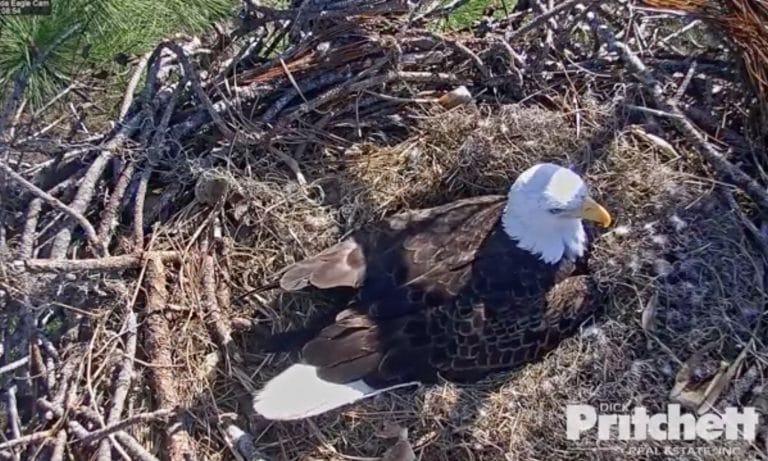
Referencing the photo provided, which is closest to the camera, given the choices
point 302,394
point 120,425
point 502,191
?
point 120,425

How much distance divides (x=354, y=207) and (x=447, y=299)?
18.5 inches

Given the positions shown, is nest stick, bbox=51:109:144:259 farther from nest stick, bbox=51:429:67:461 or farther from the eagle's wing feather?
the eagle's wing feather

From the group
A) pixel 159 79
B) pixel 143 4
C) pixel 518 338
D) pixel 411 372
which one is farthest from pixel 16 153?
pixel 518 338

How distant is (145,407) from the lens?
2.37m

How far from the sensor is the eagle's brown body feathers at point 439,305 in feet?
7.68

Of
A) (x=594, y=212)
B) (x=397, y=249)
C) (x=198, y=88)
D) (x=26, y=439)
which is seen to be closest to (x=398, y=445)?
(x=397, y=249)

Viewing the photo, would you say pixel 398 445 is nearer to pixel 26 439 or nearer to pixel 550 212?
pixel 550 212

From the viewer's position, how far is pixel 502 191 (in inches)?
109

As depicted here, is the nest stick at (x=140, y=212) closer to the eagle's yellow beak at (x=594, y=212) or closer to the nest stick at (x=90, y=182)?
the nest stick at (x=90, y=182)

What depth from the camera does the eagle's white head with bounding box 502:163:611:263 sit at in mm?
2377

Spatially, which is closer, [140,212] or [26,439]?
[26,439]

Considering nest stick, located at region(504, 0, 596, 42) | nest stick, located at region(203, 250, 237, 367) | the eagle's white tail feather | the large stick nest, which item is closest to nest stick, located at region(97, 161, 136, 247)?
the large stick nest

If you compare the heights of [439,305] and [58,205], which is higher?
[58,205]

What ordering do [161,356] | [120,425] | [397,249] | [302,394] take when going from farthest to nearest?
Result: 1. [397,249]
2. [161,356]
3. [302,394]
4. [120,425]
